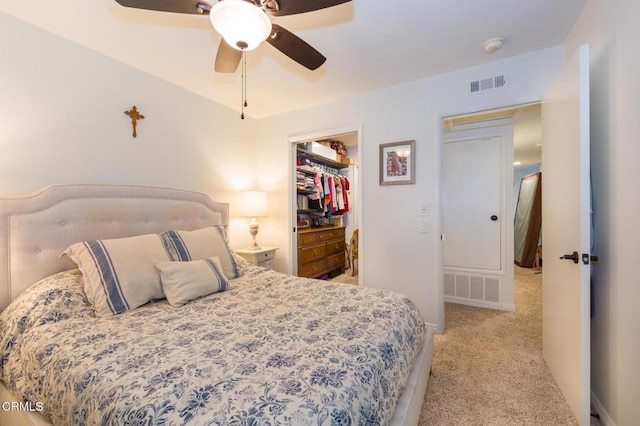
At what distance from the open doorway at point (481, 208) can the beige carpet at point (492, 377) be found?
16.6 inches

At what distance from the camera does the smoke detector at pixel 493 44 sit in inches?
75.8

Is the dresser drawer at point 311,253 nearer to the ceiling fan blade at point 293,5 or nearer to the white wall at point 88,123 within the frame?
the white wall at point 88,123

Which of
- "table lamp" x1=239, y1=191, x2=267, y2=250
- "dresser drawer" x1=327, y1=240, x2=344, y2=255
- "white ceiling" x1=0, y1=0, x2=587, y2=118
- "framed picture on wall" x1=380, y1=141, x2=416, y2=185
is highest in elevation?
"white ceiling" x1=0, y1=0, x2=587, y2=118

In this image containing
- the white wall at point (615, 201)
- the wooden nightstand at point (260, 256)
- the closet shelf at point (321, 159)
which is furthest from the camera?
the closet shelf at point (321, 159)

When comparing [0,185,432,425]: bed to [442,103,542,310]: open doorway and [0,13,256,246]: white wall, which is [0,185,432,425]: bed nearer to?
[0,13,256,246]: white wall

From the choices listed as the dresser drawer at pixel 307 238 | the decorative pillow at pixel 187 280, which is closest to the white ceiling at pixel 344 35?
the decorative pillow at pixel 187 280

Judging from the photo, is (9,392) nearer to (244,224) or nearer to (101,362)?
(101,362)

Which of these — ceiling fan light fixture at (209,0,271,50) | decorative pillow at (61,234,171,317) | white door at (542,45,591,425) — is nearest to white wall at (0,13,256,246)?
decorative pillow at (61,234,171,317)

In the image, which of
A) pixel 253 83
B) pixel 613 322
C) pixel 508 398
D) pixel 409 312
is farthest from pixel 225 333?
pixel 253 83

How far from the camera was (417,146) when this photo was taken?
2.56 m

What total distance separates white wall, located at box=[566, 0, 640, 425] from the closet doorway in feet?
6.48

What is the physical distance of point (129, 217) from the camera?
81.0 inches

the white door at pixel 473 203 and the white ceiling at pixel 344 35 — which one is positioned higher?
the white ceiling at pixel 344 35

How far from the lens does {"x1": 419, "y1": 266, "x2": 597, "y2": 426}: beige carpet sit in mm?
1505
